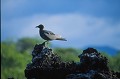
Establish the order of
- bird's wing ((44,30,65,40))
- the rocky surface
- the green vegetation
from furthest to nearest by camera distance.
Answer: the green vegetation < bird's wing ((44,30,65,40)) < the rocky surface

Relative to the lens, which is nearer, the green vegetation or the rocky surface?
the rocky surface

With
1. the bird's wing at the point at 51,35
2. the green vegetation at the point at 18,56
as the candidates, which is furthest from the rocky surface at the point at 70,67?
the green vegetation at the point at 18,56

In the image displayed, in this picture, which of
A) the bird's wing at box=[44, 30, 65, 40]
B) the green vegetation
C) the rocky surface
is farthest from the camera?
the green vegetation

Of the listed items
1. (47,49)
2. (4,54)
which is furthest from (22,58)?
(47,49)

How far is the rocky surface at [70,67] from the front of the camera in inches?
414

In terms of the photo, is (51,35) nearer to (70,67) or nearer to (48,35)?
(48,35)

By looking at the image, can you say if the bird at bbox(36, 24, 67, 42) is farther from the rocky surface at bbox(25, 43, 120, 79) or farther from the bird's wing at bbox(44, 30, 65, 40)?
the rocky surface at bbox(25, 43, 120, 79)

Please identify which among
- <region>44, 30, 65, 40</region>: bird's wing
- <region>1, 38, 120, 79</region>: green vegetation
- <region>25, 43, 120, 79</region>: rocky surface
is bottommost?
<region>25, 43, 120, 79</region>: rocky surface

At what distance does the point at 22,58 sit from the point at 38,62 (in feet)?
226

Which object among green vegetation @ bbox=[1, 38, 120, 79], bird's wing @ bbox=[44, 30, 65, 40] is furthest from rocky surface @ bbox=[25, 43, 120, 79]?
green vegetation @ bbox=[1, 38, 120, 79]

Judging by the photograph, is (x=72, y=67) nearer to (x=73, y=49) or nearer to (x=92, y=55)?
(x=92, y=55)

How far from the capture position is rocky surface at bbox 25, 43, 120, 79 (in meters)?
10.5

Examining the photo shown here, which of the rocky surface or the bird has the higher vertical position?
the bird

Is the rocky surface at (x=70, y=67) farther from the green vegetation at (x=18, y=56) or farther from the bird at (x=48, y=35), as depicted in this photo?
the green vegetation at (x=18, y=56)
